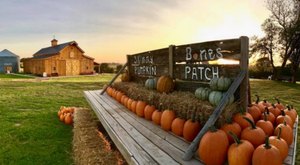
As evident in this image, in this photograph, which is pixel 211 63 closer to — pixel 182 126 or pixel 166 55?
pixel 182 126

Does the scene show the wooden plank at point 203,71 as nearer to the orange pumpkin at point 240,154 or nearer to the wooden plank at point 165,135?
the wooden plank at point 165,135

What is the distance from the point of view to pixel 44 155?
518 centimetres

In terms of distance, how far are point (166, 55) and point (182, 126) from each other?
1997 mm

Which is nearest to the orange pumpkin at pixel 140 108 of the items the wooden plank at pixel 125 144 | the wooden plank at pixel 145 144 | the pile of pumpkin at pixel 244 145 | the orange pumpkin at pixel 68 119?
the wooden plank at pixel 145 144

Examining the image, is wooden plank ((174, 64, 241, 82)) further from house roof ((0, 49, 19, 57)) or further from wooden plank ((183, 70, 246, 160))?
house roof ((0, 49, 19, 57))

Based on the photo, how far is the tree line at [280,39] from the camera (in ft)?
86.6

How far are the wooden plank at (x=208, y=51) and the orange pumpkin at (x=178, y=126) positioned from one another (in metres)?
1.02

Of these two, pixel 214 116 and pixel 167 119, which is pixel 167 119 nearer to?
pixel 167 119

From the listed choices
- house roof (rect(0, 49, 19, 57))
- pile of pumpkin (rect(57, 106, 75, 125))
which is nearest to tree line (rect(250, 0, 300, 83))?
pile of pumpkin (rect(57, 106, 75, 125))

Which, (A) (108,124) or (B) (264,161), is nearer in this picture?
(B) (264,161)

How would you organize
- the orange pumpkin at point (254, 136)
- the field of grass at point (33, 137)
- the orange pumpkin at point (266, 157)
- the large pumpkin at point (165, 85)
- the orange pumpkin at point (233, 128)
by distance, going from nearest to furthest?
the orange pumpkin at point (266, 157) → the orange pumpkin at point (254, 136) → the orange pumpkin at point (233, 128) → the large pumpkin at point (165, 85) → the field of grass at point (33, 137)

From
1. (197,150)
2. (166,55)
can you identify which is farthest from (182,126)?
(166,55)

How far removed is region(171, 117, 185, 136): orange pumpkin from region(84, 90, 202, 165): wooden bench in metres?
0.07

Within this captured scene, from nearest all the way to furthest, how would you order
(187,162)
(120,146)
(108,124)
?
(187,162)
(120,146)
(108,124)
